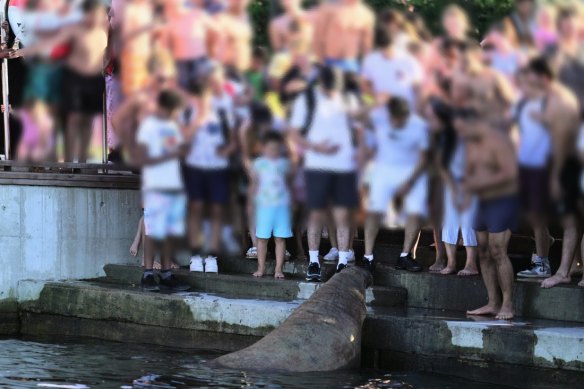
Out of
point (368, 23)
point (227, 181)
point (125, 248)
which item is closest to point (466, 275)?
point (125, 248)

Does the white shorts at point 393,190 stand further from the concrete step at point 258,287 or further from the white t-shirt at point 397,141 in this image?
the concrete step at point 258,287

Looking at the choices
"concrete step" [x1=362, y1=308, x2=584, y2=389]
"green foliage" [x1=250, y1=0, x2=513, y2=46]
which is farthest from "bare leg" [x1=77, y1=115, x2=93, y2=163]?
"concrete step" [x1=362, y1=308, x2=584, y2=389]

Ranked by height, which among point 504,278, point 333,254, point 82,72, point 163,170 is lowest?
point 504,278

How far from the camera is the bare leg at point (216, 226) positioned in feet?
7.60

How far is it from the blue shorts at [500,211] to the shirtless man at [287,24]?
451 mm

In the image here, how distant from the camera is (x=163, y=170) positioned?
7.32 ft

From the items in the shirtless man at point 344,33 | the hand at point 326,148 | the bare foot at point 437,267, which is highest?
the shirtless man at point 344,33

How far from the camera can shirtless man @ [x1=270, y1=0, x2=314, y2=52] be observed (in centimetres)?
199

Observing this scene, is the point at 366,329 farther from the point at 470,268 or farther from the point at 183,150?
the point at 183,150

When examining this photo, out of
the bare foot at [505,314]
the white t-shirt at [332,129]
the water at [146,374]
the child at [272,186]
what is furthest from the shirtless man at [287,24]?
the bare foot at [505,314]

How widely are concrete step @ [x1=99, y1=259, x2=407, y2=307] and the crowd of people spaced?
3.35m

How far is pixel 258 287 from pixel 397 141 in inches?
174

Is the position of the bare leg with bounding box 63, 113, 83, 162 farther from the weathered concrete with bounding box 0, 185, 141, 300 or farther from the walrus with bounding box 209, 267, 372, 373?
the weathered concrete with bounding box 0, 185, 141, 300

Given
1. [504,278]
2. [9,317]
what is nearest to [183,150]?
[504,278]
